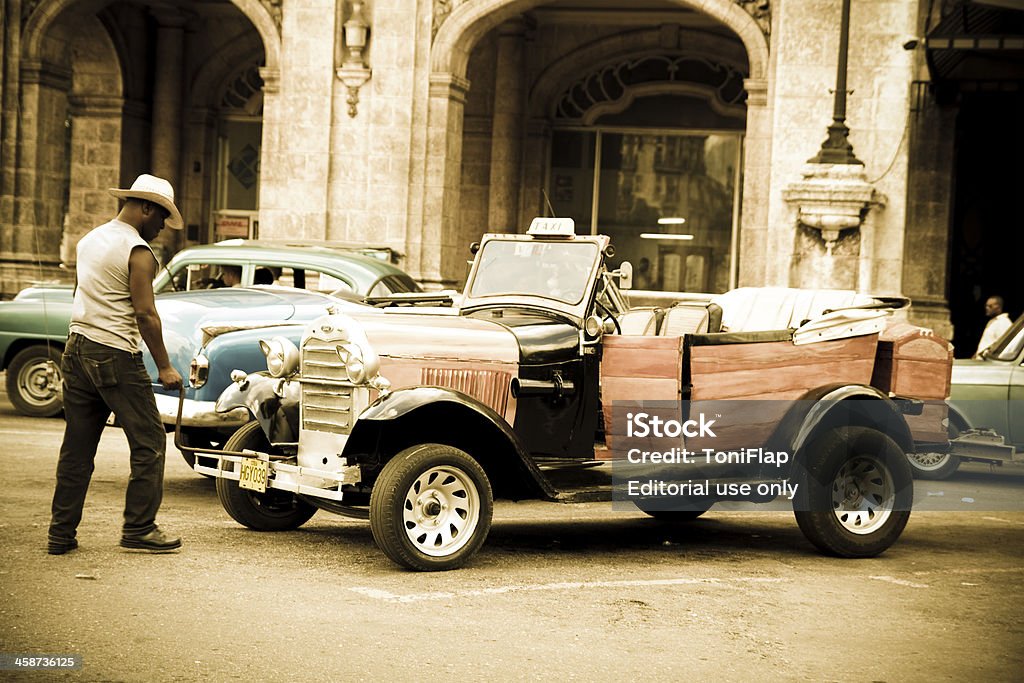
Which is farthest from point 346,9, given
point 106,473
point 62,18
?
point 106,473

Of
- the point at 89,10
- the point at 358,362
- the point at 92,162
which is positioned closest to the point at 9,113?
the point at 89,10

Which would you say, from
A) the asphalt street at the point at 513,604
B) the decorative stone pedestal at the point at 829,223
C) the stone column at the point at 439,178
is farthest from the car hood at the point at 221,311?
the stone column at the point at 439,178

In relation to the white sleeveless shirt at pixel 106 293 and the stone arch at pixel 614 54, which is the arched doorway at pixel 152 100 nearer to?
the stone arch at pixel 614 54

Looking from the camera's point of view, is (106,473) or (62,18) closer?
(106,473)

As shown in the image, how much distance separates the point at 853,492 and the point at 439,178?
12.1m

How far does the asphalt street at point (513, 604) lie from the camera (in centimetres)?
552

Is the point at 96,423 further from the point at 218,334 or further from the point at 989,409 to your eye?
the point at 989,409

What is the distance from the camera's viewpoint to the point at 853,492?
332 inches

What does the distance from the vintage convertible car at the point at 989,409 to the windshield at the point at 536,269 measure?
16.1 feet

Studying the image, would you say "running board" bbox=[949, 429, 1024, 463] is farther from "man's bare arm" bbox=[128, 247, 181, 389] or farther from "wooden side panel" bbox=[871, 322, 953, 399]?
"man's bare arm" bbox=[128, 247, 181, 389]

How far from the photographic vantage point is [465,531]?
7375mm

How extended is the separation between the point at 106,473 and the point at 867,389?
5.65 metres

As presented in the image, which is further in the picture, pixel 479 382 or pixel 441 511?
pixel 479 382

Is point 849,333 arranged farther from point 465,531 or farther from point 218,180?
point 218,180
